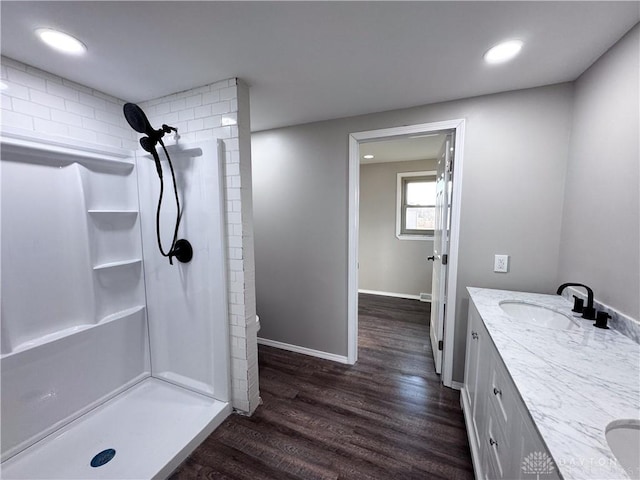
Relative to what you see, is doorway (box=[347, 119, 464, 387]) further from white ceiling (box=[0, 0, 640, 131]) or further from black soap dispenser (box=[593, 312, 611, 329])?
black soap dispenser (box=[593, 312, 611, 329])

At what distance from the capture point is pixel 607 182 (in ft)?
4.41

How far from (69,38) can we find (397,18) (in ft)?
5.25

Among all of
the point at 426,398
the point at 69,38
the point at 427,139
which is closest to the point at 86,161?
the point at 69,38

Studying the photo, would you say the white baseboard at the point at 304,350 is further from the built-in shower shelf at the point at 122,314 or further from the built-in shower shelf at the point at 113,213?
the built-in shower shelf at the point at 113,213

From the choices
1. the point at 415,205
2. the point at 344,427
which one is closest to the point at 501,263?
the point at 344,427

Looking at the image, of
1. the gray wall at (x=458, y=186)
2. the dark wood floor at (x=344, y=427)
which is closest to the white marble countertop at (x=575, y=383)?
the gray wall at (x=458, y=186)

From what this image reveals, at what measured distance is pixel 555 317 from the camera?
1.53 m

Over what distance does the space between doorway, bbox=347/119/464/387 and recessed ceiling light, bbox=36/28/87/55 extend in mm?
1809

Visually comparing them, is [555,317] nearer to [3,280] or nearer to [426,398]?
[426,398]

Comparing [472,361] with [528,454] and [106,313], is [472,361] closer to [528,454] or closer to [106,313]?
[528,454]

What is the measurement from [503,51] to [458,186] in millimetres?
860

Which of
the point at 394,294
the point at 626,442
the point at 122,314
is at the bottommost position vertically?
the point at 394,294

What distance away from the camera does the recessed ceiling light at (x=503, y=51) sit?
4.38 ft

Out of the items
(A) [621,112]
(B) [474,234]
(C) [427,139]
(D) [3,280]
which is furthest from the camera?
(C) [427,139]
